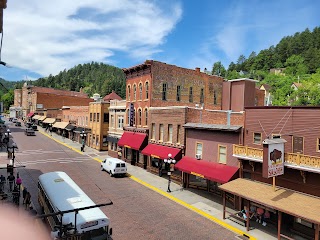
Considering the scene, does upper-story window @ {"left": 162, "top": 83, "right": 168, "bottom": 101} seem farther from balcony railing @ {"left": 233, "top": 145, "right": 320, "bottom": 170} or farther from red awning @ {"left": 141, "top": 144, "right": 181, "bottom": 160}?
balcony railing @ {"left": 233, "top": 145, "right": 320, "bottom": 170}

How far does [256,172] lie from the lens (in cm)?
1875

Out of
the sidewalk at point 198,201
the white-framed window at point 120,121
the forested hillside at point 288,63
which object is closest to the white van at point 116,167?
the sidewalk at point 198,201

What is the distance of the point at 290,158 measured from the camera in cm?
1617

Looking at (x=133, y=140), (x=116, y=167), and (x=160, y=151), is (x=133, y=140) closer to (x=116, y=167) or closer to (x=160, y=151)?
(x=116, y=167)

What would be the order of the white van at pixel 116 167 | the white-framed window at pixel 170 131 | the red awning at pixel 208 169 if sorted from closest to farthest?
the red awning at pixel 208 169, the white-framed window at pixel 170 131, the white van at pixel 116 167

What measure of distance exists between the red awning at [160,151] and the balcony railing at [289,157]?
336 inches

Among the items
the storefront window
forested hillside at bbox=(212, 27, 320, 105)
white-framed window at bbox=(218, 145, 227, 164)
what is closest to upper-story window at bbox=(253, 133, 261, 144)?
white-framed window at bbox=(218, 145, 227, 164)

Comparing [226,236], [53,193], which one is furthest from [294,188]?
[53,193]

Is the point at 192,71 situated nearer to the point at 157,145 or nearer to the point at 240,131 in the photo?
the point at 157,145

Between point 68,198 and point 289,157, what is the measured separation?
13.6m

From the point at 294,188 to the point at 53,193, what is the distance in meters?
15.1

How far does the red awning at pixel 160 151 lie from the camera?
26875 millimetres

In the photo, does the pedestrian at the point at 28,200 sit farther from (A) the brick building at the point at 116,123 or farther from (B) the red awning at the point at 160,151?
(A) the brick building at the point at 116,123

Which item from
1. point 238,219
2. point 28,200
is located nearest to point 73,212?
point 28,200
